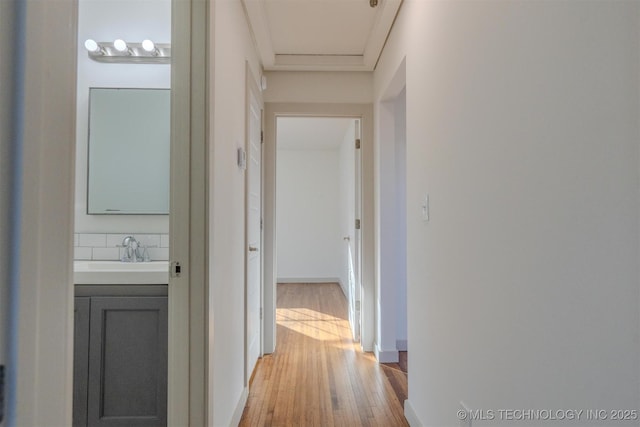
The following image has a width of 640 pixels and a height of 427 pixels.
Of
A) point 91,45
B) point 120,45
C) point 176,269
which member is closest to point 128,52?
point 120,45

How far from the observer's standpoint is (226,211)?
5.30ft

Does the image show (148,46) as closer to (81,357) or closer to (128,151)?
(128,151)

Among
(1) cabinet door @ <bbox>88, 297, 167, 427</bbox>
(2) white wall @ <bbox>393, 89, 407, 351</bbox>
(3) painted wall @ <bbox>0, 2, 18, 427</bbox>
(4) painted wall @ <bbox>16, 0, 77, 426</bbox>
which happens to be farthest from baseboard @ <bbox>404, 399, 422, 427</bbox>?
(3) painted wall @ <bbox>0, 2, 18, 427</bbox>

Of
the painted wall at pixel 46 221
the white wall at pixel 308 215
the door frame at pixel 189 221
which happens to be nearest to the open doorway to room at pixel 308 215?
the white wall at pixel 308 215

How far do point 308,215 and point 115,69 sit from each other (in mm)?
4335

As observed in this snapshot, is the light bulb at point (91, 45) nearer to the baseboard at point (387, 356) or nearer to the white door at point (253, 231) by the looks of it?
the white door at point (253, 231)

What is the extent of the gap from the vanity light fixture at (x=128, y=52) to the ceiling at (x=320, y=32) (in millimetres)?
577

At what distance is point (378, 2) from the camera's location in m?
2.04

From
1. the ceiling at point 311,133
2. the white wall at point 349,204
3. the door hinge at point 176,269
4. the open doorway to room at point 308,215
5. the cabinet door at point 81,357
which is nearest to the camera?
the door hinge at point 176,269

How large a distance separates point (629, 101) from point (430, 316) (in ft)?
3.77

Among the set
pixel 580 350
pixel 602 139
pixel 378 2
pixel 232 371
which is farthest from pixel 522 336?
pixel 378 2

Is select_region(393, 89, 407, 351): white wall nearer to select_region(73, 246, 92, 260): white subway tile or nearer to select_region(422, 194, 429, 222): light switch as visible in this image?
select_region(422, 194, 429, 222): light switch

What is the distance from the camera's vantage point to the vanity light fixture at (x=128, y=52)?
1.92m

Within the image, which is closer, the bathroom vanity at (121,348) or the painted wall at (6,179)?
the painted wall at (6,179)
